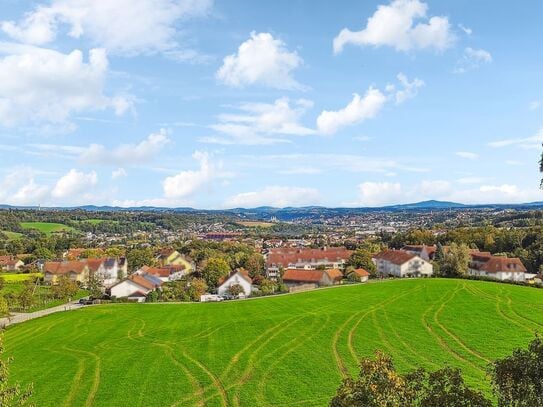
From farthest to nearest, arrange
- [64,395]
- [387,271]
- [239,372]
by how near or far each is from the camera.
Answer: [387,271] → [239,372] → [64,395]

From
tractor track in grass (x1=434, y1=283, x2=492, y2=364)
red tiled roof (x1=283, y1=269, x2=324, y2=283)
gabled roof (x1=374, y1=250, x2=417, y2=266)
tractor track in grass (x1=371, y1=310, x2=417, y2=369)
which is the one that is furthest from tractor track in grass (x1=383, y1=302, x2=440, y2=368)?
gabled roof (x1=374, y1=250, x2=417, y2=266)

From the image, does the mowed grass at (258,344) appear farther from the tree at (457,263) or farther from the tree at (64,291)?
the tree at (64,291)

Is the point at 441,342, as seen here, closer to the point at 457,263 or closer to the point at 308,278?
the point at 457,263

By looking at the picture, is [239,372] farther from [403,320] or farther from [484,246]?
[484,246]

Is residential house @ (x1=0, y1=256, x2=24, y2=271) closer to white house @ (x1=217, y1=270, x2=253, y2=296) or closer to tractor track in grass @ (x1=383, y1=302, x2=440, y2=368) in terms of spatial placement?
white house @ (x1=217, y1=270, x2=253, y2=296)

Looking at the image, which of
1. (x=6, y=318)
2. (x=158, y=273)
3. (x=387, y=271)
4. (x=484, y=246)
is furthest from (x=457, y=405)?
(x=484, y=246)

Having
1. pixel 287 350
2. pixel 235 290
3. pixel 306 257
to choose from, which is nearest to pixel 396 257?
pixel 306 257
